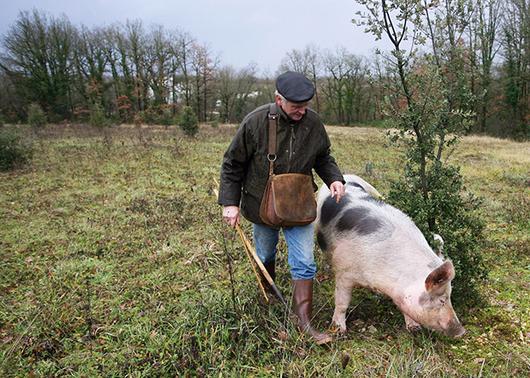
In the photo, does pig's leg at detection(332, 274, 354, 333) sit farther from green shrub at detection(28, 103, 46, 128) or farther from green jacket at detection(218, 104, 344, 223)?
green shrub at detection(28, 103, 46, 128)

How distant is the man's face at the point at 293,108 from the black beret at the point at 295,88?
0.05 metres

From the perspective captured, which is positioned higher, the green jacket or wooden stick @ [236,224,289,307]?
the green jacket

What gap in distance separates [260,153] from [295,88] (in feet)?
2.00

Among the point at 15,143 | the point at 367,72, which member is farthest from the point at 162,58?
the point at 367,72

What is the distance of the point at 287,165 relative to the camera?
3.22 metres

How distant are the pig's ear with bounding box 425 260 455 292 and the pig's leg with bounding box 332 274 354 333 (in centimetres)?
78

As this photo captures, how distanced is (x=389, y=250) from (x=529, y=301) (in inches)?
80.2

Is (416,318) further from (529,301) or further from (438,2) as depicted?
(438,2)

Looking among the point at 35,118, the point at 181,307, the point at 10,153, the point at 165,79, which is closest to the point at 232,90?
the point at 165,79

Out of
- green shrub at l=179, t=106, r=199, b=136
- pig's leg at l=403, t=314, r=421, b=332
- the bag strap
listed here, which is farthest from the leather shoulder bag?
green shrub at l=179, t=106, r=199, b=136

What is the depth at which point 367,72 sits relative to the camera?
4039mm

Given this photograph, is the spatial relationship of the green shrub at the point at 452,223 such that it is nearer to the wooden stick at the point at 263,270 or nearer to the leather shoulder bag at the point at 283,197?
the leather shoulder bag at the point at 283,197

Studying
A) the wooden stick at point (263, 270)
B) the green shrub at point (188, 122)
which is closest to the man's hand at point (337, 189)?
the wooden stick at point (263, 270)

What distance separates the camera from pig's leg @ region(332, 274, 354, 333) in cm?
347
